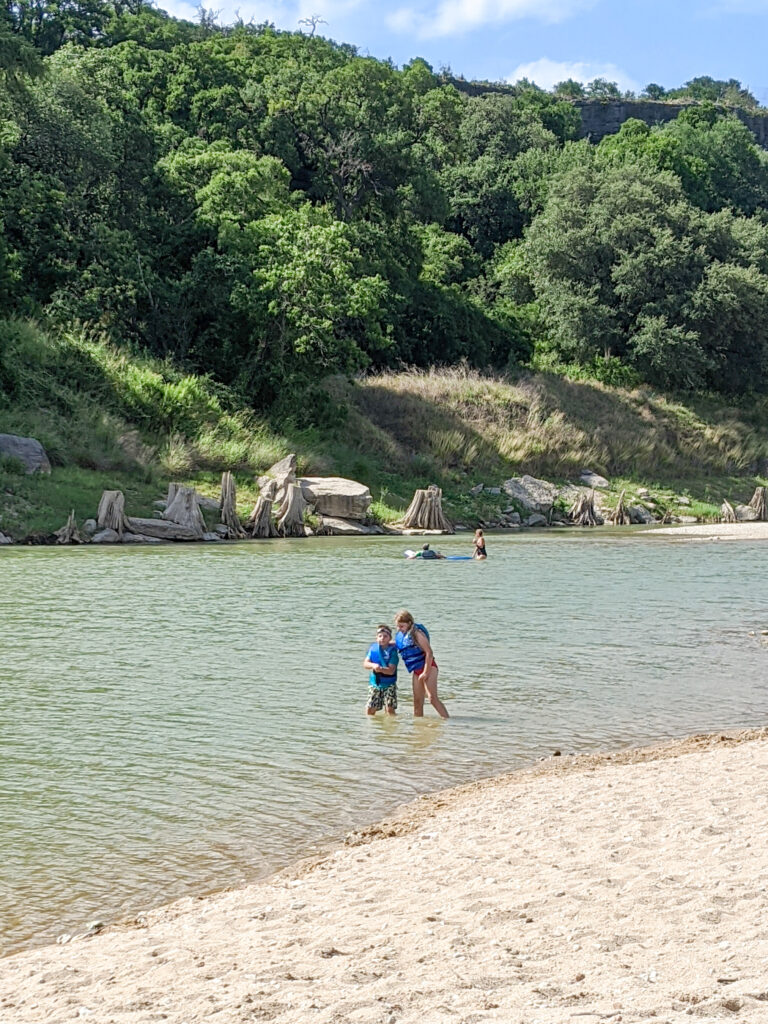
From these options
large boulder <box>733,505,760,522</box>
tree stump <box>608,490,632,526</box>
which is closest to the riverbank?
tree stump <box>608,490,632,526</box>

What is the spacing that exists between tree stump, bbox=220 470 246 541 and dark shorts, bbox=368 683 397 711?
2172cm

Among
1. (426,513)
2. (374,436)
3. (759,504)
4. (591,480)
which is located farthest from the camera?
(591,480)

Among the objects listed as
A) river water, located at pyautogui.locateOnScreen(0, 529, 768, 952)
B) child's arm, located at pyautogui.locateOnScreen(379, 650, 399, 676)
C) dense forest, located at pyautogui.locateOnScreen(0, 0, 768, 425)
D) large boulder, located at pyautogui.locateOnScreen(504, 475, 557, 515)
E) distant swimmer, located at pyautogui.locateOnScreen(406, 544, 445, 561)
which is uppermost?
dense forest, located at pyautogui.locateOnScreen(0, 0, 768, 425)

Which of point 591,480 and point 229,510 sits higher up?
point 591,480

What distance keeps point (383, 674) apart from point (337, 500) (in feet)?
82.3

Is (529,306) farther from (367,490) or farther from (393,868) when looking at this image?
(393,868)

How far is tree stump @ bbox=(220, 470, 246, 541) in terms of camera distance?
3356cm

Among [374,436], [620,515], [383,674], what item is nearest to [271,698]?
[383,674]

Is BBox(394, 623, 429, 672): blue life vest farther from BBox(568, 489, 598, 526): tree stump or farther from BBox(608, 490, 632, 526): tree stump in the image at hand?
BBox(608, 490, 632, 526): tree stump

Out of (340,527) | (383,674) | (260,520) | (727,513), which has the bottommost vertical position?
(383,674)

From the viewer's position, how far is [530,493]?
4466 cm

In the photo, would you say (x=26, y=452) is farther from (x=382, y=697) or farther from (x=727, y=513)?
(x=727, y=513)

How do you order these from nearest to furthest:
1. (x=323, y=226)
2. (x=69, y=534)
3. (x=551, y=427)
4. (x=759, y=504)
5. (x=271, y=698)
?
(x=271, y=698) → (x=69, y=534) → (x=323, y=226) → (x=759, y=504) → (x=551, y=427)

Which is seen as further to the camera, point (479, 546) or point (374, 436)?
point (374, 436)
